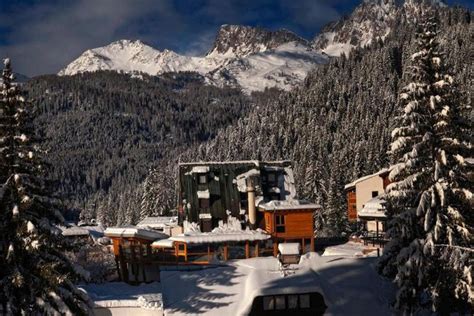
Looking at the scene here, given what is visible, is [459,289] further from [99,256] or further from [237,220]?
[99,256]

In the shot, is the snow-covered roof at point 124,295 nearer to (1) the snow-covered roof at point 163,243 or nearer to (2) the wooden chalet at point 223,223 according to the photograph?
(2) the wooden chalet at point 223,223

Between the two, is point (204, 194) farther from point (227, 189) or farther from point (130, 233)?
point (130, 233)

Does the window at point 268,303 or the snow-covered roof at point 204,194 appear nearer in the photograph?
the window at point 268,303

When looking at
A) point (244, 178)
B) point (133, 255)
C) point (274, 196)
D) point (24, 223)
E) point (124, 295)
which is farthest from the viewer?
point (274, 196)

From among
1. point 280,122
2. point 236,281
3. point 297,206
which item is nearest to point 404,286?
point 236,281

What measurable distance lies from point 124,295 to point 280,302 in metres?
9.73

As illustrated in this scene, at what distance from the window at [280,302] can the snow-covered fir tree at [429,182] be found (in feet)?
20.2

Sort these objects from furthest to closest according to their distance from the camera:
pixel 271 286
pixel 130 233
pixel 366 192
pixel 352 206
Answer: pixel 352 206 < pixel 366 192 < pixel 130 233 < pixel 271 286

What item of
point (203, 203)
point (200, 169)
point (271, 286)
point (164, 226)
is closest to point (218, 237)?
point (203, 203)

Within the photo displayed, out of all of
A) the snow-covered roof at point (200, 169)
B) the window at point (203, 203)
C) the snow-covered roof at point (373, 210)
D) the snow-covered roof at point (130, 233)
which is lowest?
the snow-covered roof at point (130, 233)

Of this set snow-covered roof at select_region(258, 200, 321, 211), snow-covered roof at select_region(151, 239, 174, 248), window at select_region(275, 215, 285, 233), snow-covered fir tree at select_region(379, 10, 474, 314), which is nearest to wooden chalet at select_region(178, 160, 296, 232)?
snow-covered roof at select_region(258, 200, 321, 211)

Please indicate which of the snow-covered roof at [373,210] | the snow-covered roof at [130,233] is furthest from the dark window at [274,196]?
the snow-covered roof at [130,233]

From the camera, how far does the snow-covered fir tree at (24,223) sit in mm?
21469

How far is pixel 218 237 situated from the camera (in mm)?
40562
